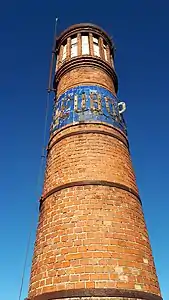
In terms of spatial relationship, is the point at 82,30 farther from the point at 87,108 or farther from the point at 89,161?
the point at 89,161

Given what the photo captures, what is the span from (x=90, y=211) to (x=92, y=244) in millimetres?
623

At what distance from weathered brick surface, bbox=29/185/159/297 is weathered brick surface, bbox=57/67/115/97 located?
367 cm

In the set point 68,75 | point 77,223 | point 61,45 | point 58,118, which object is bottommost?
point 77,223

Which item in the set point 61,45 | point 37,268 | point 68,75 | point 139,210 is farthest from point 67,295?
point 61,45

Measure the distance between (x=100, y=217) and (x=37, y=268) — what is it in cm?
146

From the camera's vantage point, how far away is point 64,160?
19.4 feet

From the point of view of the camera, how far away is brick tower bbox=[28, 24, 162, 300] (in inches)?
160

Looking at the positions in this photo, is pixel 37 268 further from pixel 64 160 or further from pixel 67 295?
pixel 64 160

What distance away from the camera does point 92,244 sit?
14.2 feet

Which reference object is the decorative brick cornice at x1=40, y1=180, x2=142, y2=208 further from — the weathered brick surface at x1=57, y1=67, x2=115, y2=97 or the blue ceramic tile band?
the weathered brick surface at x1=57, y1=67, x2=115, y2=97

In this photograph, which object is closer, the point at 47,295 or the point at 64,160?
the point at 47,295

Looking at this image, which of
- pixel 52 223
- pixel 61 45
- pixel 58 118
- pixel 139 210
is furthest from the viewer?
pixel 61 45

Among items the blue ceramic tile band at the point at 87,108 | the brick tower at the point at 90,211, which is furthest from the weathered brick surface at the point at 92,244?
the blue ceramic tile band at the point at 87,108

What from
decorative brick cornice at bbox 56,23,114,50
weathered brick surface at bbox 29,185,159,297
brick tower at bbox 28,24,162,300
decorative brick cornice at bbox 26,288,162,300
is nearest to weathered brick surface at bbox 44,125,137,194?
brick tower at bbox 28,24,162,300
